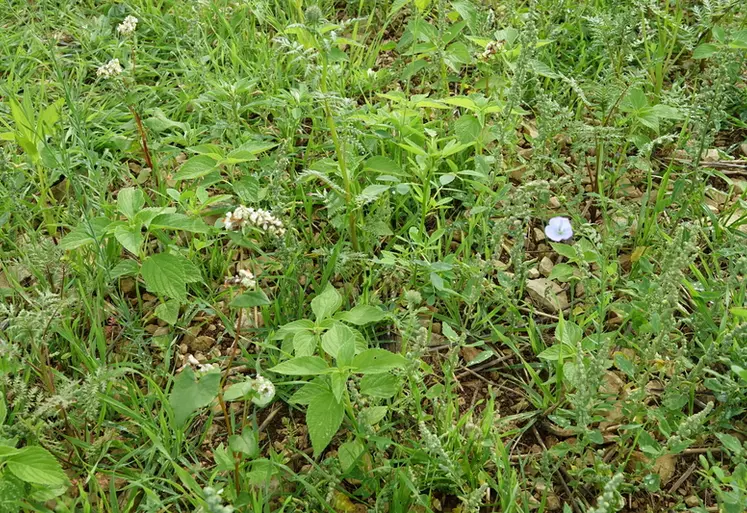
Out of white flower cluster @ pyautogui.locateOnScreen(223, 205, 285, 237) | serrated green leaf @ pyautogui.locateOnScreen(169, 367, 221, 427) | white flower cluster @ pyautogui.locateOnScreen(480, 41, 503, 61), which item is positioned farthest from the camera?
white flower cluster @ pyautogui.locateOnScreen(480, 41, 503, 61)

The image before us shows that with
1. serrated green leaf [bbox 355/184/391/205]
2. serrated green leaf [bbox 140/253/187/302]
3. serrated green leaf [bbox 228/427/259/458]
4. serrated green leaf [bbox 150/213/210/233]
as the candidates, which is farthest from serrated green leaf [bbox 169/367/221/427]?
serrated green leaf [bbox 355/184/391/205]

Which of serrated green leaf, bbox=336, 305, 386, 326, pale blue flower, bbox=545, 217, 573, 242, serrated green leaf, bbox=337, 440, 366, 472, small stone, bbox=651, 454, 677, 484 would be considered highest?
serrated green leaf, bbox=336, 305, 386, 326

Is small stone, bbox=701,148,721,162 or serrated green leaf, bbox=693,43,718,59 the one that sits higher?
serrated green leaf, bbox=693,43,718,59

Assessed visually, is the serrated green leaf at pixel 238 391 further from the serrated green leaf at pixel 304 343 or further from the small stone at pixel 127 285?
the small stone at pixel 127 285

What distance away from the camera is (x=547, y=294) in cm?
216

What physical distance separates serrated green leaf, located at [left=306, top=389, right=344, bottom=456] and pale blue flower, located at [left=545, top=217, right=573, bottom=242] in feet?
3.26

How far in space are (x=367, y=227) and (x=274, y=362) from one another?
0.57 m

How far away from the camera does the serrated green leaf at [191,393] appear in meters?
1.43

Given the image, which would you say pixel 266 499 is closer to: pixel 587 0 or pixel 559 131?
pixel 559 131

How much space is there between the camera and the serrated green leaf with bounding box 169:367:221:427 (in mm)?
1430

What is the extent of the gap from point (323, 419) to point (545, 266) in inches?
42.0

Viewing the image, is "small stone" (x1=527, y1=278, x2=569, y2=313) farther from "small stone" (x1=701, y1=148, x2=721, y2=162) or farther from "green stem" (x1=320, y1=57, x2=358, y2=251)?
"small stone" (x1=701, y1=148, x2=721, y2=162)

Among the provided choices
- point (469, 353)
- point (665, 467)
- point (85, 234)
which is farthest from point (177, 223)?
point (665, 467)

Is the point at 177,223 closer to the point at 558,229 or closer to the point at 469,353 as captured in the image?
the point at 469,353
